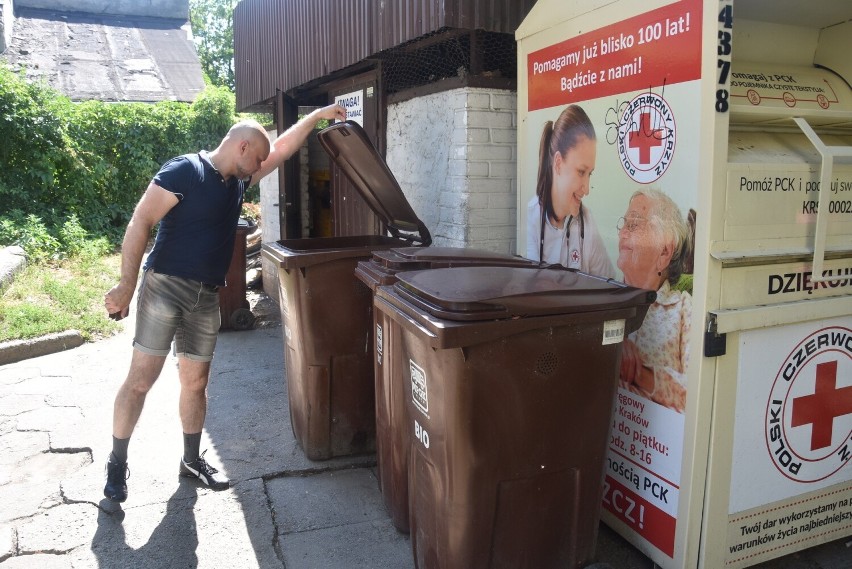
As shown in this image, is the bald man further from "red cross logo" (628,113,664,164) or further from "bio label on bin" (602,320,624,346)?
"bio label on bin" (602,320,624,346)

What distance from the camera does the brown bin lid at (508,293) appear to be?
7.07 ft

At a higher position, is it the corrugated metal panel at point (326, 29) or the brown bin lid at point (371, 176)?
the corrugated metal panel at point (326, 29)

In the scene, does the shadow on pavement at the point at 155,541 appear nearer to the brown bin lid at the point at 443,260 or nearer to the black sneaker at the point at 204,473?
the black sneaker at the point at 204,473

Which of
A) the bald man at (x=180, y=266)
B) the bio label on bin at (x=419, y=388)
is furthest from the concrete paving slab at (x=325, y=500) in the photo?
the bio label on bin at (x=419, y=388)

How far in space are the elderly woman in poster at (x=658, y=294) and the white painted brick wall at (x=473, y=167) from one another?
1304mm

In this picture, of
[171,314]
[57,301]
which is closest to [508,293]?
[171,314]

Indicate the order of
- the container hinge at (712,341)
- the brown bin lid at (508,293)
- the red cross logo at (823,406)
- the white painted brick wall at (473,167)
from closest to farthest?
the brown bin lid at (508,293)
the container hinge at (712,341)
the red cross logo at (823,406)
the white painted brick wall at (473,167)

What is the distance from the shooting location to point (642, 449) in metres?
2.83

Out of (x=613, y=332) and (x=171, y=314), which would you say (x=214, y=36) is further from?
(x=613, y=332)

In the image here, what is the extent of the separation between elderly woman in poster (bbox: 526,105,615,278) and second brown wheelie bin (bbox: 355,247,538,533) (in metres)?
0.30

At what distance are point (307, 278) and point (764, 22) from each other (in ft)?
8.26

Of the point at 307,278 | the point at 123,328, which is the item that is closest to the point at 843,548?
the point at 307,278

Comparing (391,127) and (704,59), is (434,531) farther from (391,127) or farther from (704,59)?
(391,127)

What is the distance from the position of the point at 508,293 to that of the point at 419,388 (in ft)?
1.68
